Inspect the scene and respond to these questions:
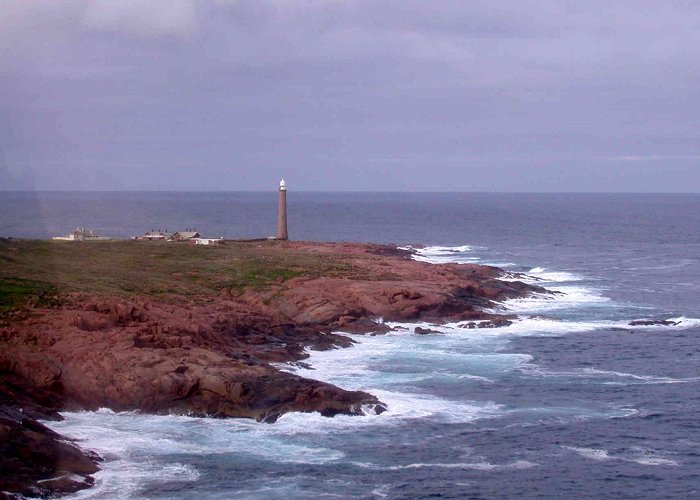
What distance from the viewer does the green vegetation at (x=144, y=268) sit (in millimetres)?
46750

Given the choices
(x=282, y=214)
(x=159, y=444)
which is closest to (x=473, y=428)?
(x=159, y=444)

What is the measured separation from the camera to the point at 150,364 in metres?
36.2

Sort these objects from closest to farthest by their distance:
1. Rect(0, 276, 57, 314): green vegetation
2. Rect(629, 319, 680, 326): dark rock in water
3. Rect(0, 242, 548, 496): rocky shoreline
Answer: Rect(0, 242, 548, 496): rocky shoreline, Rect(0, 276, 57, 314): green vegetation, Rect(629, 319, 680, 326): dark rock in water

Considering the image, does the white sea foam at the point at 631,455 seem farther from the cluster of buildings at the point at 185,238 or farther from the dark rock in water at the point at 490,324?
the cluster of buildings at the point at 185,238

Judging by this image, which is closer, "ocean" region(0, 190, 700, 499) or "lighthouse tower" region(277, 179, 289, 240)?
"ocean" region(0, 190, 700, 499)

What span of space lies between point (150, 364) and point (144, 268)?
23.0 m

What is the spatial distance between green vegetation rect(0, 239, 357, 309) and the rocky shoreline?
4.80 feet

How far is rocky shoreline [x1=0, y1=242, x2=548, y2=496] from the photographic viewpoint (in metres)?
28.4

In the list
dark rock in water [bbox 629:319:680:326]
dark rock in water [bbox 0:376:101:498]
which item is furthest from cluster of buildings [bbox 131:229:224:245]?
dark rock in water [bbox 0:376:101:498]

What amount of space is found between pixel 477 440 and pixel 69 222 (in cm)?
14797

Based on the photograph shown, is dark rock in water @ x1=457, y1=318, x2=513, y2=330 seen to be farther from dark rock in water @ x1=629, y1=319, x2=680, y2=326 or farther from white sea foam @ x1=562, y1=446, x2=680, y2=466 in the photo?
white sea foam @ x1=562, y1=446, x2=680, y2=466

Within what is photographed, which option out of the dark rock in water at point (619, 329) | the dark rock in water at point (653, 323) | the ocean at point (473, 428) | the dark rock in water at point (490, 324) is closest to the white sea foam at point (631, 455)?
the ocean at point (473, 428)

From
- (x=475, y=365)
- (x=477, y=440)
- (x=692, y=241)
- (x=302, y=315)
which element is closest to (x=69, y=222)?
(x=692, y=241)

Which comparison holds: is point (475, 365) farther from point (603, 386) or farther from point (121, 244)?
point (121, 244)
